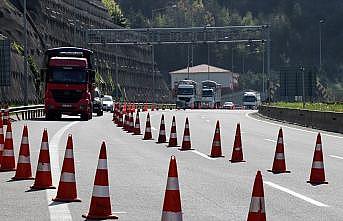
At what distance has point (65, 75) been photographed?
148ft

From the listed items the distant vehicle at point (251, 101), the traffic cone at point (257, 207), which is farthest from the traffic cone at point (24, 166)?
the distant vehicle at point (251, 101)

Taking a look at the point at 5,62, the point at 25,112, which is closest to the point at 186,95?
the point at 5,62

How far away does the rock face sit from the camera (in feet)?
232

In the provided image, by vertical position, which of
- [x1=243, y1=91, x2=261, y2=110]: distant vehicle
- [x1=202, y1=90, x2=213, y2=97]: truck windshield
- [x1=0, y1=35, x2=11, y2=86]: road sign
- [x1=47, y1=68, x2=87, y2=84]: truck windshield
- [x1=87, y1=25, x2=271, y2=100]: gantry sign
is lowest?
[x1=243, y1=91, x2=261, y2=110]: distant vehicle

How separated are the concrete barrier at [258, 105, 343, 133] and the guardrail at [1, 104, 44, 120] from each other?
13.7 meters

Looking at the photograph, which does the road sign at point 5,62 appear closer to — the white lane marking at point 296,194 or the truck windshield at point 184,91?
the white lane marking at point 296,194

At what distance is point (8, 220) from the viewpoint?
10289 mm

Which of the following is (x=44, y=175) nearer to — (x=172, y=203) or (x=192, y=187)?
(x=192, y=187)

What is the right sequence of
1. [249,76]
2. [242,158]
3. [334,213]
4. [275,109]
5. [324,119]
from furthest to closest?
[249,76], [275,109], [324,119], [242,158], [334,213]

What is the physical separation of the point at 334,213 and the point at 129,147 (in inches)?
522

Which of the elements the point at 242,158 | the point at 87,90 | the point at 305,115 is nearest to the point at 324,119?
the point at 305,115

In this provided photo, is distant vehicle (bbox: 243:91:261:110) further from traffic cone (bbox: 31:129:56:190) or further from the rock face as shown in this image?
traffic cone (bbox: 31:129:56:190)

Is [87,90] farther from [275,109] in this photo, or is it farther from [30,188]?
[30,188]

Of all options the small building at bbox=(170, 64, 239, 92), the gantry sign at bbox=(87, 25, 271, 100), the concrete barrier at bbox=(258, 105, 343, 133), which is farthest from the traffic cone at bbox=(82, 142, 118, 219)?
the small building at bbox=(170, 64, 239, 92)
